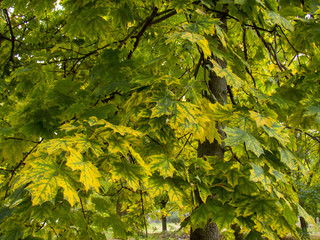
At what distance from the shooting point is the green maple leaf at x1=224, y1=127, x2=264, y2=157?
50.4 inches

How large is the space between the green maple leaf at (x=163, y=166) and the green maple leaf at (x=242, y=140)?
32 cm

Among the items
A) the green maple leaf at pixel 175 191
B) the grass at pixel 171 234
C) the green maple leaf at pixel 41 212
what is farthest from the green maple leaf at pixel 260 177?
the green maple leaf at pixel 41 212

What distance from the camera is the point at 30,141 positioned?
1.97 meters

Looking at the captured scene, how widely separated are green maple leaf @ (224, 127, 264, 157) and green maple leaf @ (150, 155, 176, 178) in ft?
1.06

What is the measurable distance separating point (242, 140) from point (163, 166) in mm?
431

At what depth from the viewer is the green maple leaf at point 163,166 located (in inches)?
51.6

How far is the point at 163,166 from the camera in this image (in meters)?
1.35

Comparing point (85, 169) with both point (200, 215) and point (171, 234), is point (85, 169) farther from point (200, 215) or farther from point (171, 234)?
point (171, 234)

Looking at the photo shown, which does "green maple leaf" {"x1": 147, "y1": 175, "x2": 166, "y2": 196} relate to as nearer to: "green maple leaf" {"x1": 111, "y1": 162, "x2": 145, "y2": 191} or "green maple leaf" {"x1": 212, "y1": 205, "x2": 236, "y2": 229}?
"green maple leaf" {"x1": 111, "y1": 162, "x2": 145, "y2": 191}

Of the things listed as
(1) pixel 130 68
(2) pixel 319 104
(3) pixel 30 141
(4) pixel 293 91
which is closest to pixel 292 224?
(2) pixel 319 104

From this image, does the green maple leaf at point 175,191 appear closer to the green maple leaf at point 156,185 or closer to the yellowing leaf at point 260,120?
the green maple leaf at point 156,185

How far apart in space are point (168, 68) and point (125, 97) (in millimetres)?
776

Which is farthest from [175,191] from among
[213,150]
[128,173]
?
[213,150]

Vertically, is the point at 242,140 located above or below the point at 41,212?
above
